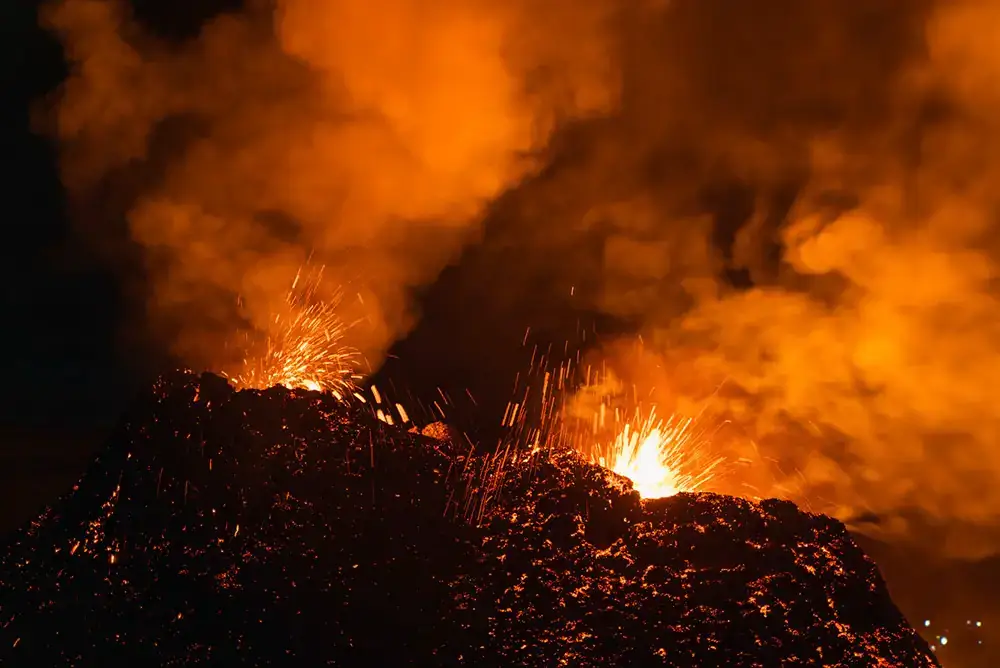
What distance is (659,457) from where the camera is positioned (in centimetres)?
539

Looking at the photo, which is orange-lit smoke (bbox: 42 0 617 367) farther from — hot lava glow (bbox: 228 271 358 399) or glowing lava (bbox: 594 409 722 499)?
→ glowing lava (bbox: 594 409 722 499)

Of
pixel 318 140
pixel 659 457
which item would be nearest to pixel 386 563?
pixel 659 457

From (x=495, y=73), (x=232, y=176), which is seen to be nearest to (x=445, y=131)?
(x=495, y=73)

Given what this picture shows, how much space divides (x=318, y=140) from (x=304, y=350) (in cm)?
242

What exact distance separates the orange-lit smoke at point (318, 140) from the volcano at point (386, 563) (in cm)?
302

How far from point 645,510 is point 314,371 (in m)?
3.17

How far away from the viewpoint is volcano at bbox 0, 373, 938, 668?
3838 millimetres

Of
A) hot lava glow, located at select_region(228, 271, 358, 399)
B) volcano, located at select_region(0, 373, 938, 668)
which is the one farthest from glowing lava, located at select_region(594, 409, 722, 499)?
hot lava glow, located at select_region(228, 271, 358, 399)

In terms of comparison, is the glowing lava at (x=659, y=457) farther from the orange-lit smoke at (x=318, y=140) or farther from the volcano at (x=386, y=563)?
the orange-lit smoke at (x=318, y=140)

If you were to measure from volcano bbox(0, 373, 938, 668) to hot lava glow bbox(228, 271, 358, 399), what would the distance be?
148cm

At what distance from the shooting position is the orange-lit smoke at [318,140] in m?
7.04

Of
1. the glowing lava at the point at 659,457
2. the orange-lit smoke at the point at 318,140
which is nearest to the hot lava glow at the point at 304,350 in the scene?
the orange-lit smoke at the point at 318,140

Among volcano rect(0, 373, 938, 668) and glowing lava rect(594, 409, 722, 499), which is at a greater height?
glowing lava rect(594, 409, 722, 499)

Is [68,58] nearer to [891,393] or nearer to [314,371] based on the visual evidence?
[314,371]
